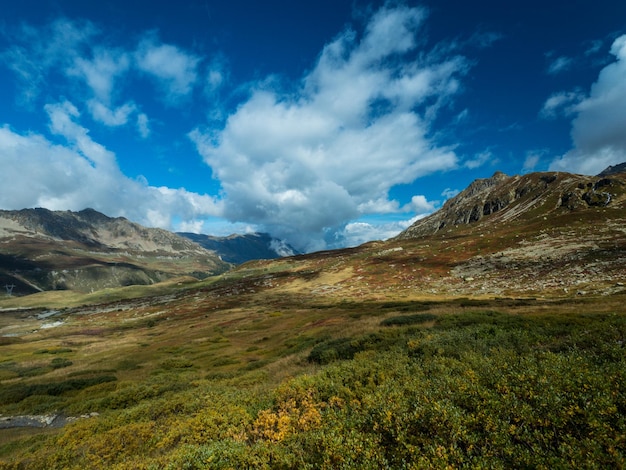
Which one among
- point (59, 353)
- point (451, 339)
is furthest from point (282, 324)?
point (59, 353)

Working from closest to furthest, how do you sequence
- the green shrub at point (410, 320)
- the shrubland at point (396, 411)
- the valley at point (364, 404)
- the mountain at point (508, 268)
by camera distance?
the shrubland at point (396, 411), the valley at point (364, 404), the green shrub at point (410, 320), the mountain at point (508, 268)

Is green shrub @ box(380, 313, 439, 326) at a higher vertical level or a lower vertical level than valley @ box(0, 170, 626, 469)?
lower

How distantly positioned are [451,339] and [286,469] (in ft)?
41.1

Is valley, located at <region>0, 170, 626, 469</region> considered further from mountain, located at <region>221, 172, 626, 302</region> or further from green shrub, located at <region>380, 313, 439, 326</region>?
mountain, located at <region>221, 172, 626, 302</region>

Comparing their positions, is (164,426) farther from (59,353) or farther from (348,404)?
(59,353)

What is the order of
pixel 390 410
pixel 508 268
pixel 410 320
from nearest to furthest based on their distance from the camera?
pixel 390 410 → pixel 410 320 → pixel 508 268

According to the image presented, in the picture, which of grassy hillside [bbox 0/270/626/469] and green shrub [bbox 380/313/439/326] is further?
green shrub [bbox 380/313/439/326]

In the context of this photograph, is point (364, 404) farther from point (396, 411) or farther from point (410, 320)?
point (410, 320)

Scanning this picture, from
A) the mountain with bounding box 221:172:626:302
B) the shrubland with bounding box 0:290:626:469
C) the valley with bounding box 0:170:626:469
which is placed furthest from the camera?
the mountain with bounding box 221:172:626:302

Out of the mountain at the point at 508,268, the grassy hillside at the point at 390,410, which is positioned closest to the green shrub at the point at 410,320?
the grassy hillside at the point at 390,410

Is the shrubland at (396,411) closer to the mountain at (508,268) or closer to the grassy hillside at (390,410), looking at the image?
the grassy hillside at (390,410)

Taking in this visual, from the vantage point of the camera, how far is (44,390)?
82.0 feet

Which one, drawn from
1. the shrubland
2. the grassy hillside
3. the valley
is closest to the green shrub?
the valley

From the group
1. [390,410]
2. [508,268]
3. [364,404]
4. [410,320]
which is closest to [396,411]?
[390,410]
